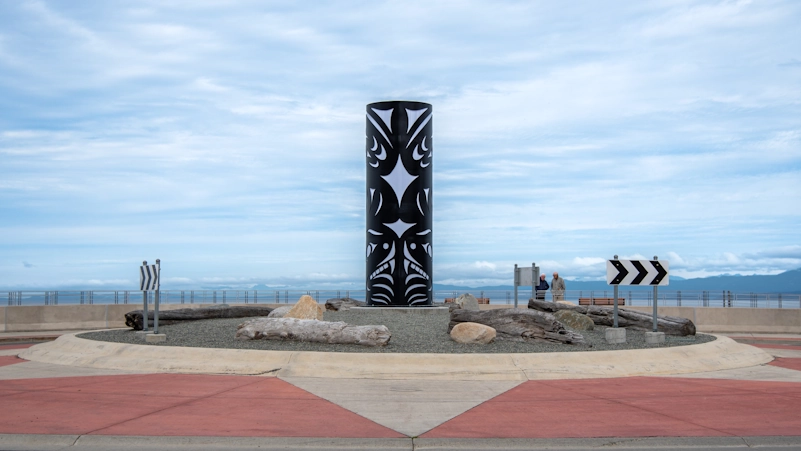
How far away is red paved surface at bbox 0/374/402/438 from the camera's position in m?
9.02

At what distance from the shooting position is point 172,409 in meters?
10.2

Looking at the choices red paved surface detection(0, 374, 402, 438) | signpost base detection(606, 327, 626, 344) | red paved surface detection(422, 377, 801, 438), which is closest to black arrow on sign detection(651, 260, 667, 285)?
signpost base detection(606, 327, 626, 344)

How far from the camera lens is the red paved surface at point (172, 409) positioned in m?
9.02

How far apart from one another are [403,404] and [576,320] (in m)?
9.76

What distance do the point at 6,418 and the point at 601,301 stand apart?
99.8 feet

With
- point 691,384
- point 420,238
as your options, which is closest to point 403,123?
point 420,238

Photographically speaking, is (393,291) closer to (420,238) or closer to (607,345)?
(420,238)

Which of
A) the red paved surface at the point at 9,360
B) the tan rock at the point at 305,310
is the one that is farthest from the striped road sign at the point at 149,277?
the tan rock at the point at 305,310

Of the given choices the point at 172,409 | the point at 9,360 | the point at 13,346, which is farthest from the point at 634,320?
the point at 13,346

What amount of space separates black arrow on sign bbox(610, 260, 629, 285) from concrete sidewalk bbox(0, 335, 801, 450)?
6.79 feet

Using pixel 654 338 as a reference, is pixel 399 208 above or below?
above

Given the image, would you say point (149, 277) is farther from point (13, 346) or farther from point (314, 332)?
point (13, 346)

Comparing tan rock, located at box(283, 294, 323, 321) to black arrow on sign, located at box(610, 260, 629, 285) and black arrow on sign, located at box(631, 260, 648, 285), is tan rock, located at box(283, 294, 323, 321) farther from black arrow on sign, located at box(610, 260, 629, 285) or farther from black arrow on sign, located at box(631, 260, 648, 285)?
black arrow on sign, located at box(631, 260, 648, 285)

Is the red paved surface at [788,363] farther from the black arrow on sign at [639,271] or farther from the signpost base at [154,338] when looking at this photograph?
the signpost base at [154,338]
